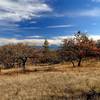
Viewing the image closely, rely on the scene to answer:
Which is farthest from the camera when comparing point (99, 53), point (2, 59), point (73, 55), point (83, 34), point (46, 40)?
point (46, 40)

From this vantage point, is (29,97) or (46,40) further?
(46,40)

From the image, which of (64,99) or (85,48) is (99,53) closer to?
(85,48)

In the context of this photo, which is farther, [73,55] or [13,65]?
[13,65]

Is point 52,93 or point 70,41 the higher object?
point 70,41

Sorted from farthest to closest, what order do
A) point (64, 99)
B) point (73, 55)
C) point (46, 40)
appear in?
point (46, 40) < point (73, 55) < point (64, 99)

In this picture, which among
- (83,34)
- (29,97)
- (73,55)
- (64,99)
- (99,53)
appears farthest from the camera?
(99,53)

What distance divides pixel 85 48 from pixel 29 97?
54197 millimetres

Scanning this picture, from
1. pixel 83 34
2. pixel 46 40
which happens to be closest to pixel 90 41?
pixel 83 34

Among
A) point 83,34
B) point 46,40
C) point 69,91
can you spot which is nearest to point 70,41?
point 83,34

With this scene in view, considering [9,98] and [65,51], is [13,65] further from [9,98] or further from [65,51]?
[9,98]

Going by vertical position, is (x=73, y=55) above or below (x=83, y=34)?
below

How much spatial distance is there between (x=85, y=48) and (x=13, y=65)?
1262 inches

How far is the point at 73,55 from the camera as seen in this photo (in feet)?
233

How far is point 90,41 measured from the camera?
76.6 metres
